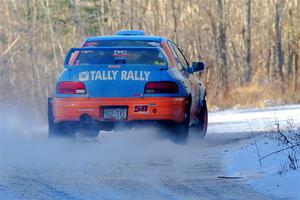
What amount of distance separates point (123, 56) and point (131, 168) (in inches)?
120

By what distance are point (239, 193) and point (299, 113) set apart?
10866 mm

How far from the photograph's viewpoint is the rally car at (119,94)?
12.2 meters

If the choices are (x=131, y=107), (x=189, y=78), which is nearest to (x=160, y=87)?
(x=131, y=107)

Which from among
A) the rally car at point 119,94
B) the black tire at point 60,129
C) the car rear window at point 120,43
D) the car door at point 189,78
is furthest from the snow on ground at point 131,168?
the car rear window at point 120,43

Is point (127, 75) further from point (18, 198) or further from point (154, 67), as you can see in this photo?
point (18, 198)

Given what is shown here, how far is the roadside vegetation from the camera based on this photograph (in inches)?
1383

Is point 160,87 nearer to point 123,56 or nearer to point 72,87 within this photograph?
point 123,56

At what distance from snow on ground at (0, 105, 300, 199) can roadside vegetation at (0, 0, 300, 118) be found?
16.6 meters

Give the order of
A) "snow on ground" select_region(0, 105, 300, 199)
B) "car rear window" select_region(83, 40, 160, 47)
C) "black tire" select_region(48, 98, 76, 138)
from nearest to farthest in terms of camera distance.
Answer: "snow on ground" select_region(0, 105, 300, 199), "black tire" select_region(48, 98, 76, 138), "car rear window" select_region(83, 40, 160, 47)

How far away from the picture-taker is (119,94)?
1219 centimetres

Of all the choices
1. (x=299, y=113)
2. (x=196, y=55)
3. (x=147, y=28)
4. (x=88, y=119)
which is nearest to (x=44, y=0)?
(x=147, y=28)

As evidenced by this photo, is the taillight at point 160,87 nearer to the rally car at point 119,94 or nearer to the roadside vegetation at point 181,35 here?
the rally car at point 119,94

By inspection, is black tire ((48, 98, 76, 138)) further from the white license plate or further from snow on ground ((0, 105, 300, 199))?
the white license plate

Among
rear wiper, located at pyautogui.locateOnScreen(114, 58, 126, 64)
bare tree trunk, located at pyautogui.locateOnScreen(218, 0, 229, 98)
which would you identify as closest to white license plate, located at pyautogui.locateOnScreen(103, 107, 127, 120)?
rear wiper, located at pyautogui.locateOnScreen(114, 58, 126, 64)
